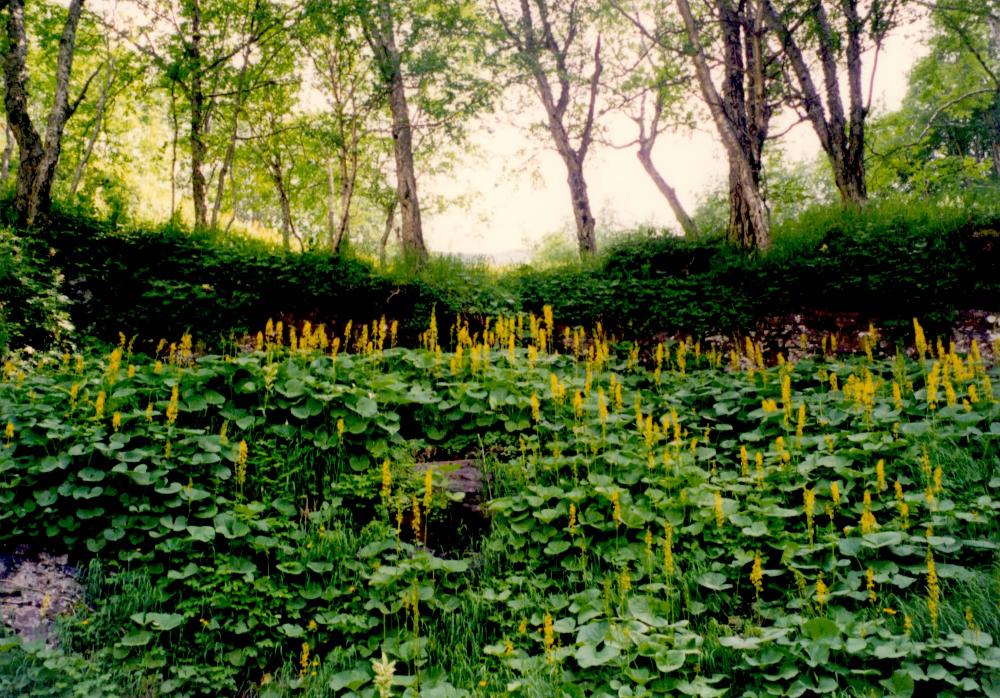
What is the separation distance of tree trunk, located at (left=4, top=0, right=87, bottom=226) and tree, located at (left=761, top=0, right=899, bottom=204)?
1083 centimetres

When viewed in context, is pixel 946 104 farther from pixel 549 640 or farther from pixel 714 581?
pixel 549 640

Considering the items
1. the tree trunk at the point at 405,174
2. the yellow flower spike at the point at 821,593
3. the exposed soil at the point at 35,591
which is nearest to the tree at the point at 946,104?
the tree trunk at the point at 405,174

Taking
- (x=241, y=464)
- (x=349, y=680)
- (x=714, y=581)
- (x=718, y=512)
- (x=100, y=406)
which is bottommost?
(x=349, y=680)

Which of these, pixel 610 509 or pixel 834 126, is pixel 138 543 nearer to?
pixel 610 509

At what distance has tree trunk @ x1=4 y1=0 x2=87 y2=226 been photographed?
7.73 metres

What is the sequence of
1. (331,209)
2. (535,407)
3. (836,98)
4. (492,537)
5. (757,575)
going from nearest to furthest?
(757,575) < (492,537) < (535,407) < (836,98) < (331,209)

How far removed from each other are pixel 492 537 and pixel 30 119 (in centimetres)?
812

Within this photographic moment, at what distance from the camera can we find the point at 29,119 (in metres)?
7.82

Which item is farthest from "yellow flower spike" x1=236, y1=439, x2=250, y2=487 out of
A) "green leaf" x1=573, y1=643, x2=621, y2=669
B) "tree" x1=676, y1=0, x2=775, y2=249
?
"tree" x1=676, y1=0, x2=775, y2=249

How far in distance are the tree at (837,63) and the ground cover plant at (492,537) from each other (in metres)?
6.72

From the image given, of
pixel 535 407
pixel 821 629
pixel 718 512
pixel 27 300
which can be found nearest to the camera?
pixel 821 629

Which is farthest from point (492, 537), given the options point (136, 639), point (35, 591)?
point (35, 591)

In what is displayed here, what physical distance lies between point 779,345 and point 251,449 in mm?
6761

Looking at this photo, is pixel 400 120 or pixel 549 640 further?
pixel 400 120
